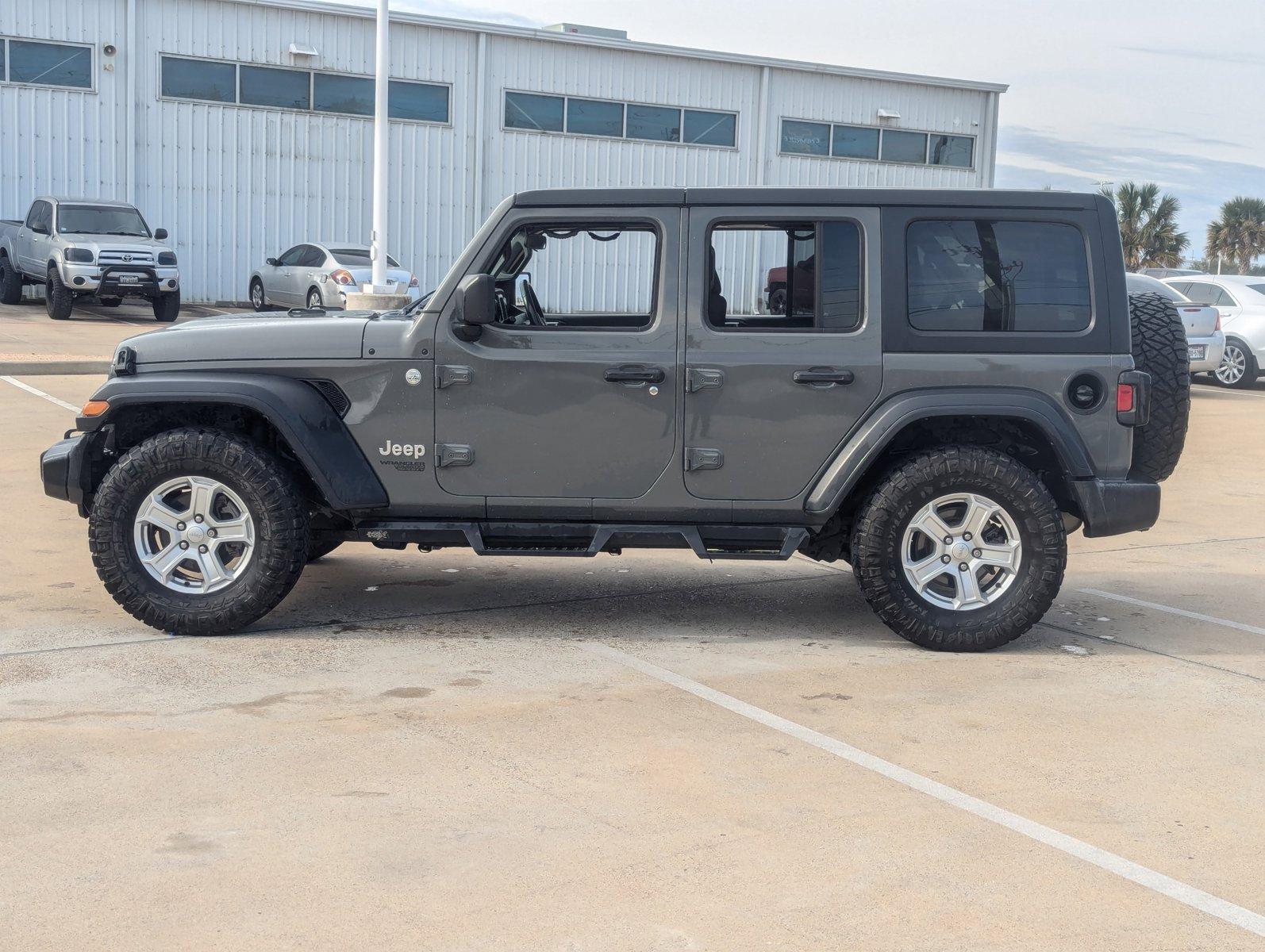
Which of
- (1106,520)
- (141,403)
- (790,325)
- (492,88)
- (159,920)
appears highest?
(492,88)

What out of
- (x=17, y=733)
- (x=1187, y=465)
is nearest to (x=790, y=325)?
(x=17, y=733)

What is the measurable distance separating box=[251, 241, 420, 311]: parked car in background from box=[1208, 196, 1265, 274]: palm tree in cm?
5748

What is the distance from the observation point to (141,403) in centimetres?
592

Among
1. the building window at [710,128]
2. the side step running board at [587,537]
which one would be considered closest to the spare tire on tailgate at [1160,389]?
the side step running board at [587,537]

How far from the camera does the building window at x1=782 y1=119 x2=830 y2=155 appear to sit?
32750 mm

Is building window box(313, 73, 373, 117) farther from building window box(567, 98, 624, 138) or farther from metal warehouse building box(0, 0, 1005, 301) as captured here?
building window box(567, 98, 624, 138)

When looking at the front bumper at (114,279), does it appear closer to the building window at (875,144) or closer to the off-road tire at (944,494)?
the building window at (875,144)

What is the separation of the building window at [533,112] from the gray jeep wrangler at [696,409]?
82.4ft

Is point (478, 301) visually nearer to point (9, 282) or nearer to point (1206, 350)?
point (1206, 350)

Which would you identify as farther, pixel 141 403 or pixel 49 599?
pixel 49 599

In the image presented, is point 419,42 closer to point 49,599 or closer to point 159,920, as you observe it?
point 49,599

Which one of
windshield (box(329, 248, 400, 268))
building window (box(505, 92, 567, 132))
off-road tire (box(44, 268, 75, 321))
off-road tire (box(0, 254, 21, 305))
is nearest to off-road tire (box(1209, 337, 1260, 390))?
windshield (box(329, 248, 400, 268))

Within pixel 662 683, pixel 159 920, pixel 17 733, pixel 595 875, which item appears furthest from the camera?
pixel 662 683

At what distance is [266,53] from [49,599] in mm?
23695
